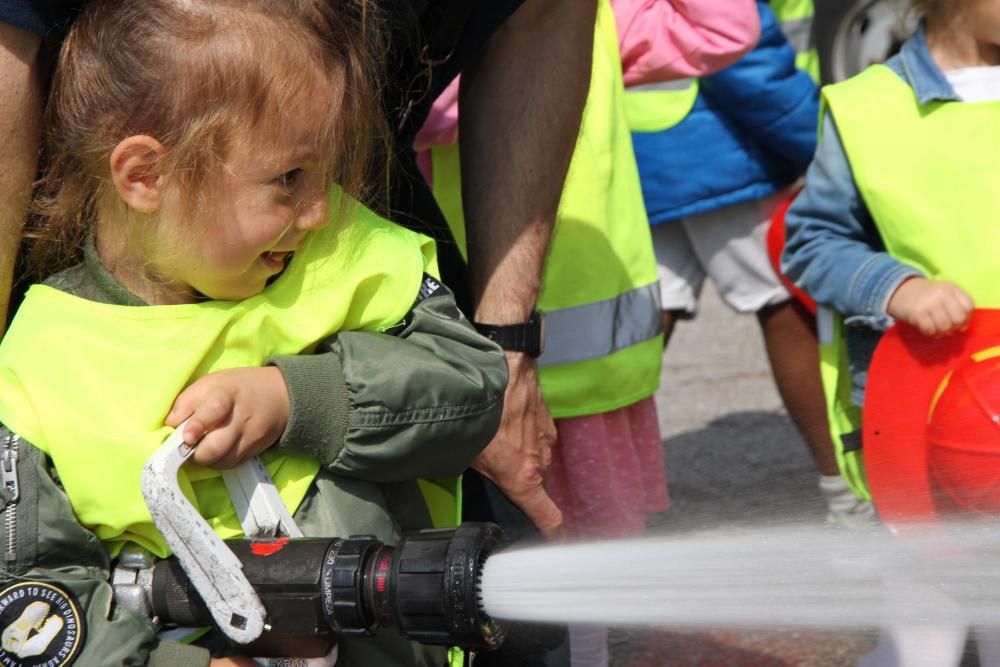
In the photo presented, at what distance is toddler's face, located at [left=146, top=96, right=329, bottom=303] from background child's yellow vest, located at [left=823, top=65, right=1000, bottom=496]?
138 cm

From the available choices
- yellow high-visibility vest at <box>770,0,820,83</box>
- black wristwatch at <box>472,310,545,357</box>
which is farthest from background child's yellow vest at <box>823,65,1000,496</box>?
yellow high-visibility vest at <box>770,0,820,83</box>

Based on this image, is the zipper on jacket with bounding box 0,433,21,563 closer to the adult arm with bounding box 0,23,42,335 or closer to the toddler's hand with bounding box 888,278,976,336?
the adult arm with bounding box 0,23,42,335

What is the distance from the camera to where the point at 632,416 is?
10.4 feet

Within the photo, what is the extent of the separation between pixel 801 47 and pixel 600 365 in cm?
153

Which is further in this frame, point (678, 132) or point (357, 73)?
point (678, 132)

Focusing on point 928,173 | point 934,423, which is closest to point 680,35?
point 928,173

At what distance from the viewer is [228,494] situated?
5.60ft

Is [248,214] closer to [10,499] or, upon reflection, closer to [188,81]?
[188,81]

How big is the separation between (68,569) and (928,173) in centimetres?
183

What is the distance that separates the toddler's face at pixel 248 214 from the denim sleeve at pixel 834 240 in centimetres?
137

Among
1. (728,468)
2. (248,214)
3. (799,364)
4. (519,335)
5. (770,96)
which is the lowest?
(728,468)

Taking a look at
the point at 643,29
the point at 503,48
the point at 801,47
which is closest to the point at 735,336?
the point at 801,47

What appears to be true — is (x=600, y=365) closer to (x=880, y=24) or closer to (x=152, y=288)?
(x=152, y=288)

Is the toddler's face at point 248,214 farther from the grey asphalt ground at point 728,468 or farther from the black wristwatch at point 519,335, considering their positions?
the grey asphalt ground at point 728,468
